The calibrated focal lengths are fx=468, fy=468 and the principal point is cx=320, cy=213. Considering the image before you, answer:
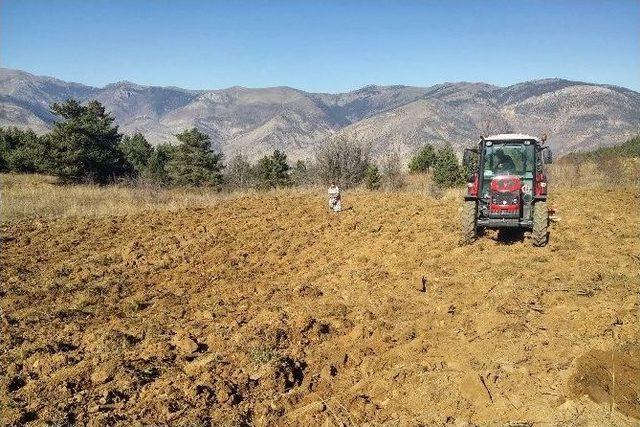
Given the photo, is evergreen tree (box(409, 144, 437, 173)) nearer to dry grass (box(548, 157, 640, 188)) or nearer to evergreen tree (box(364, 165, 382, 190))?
dry grass (box(548, 157, 640, 188))

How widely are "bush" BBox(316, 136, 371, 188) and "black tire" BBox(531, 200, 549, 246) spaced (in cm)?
1588

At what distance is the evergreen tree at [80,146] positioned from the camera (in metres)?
26.3

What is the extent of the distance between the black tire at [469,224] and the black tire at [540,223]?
1.13 m

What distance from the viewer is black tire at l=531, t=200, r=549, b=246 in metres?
9.12

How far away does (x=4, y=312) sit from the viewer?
7.11 meters

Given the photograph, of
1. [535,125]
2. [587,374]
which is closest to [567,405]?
[587,374]

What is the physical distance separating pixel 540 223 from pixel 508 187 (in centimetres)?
94

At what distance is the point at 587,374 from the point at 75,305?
7.13 metres

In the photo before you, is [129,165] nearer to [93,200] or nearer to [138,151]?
[138,151]

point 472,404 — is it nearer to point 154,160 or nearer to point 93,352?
point 93,352

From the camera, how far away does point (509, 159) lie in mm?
10109

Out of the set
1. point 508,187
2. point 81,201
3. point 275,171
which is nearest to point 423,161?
point 275,171

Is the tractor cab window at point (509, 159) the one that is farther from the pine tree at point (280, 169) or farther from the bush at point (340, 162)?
the pine tree at point (280, 169)

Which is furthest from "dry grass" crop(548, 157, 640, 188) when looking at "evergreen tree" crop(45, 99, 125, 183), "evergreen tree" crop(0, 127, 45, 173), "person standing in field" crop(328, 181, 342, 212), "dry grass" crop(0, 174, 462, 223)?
"evergreen tree" crop(0, 127, 45, 173)
